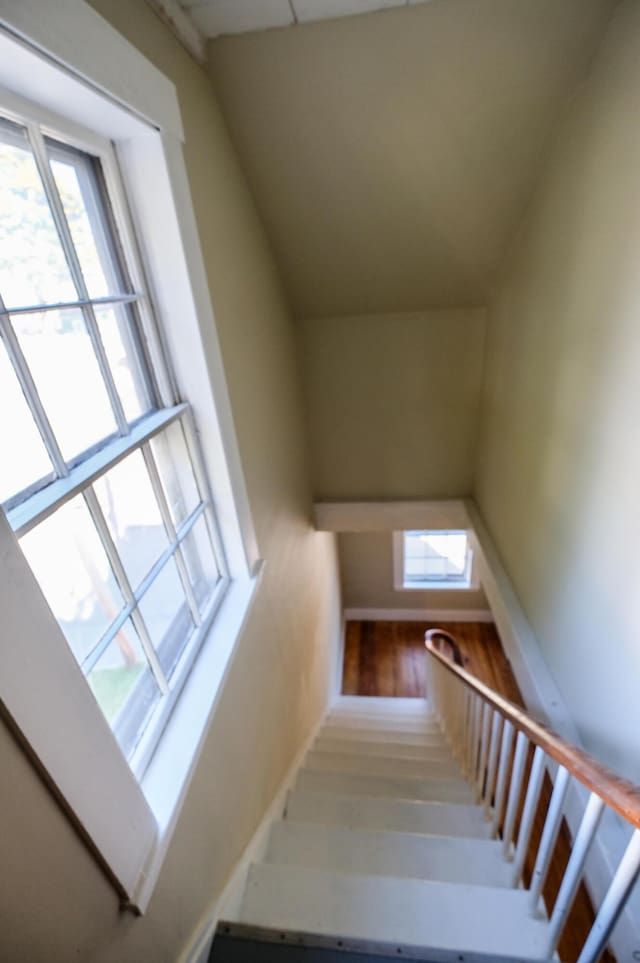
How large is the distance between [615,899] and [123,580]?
1.06 metres

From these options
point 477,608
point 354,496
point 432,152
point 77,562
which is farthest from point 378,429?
point 477,608

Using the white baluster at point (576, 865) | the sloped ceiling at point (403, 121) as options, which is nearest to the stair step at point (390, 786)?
the white baluster at point (576, 865)

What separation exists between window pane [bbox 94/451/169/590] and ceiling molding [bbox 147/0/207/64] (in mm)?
1047

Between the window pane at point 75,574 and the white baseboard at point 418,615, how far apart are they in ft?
14.3

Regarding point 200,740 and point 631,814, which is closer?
point 631,814

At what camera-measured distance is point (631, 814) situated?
0.69 meters

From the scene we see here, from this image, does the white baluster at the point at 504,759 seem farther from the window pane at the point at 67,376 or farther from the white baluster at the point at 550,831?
the window pane at the point at 67,376

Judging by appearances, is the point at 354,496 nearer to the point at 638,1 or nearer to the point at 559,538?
the point at 559,538

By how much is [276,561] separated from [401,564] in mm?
2979

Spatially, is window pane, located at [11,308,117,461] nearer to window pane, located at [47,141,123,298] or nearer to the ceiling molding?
window pane, located at [47,141,123,298]

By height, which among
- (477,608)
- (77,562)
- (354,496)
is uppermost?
(77,562)

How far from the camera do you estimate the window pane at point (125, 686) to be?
3.15ft

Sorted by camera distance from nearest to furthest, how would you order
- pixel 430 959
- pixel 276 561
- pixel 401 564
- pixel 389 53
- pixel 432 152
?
pixel 430 959 → pixel 389 53 → pixel 432 152 → pixel 276 561 → pixel 401 564

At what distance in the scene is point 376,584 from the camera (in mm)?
4902
